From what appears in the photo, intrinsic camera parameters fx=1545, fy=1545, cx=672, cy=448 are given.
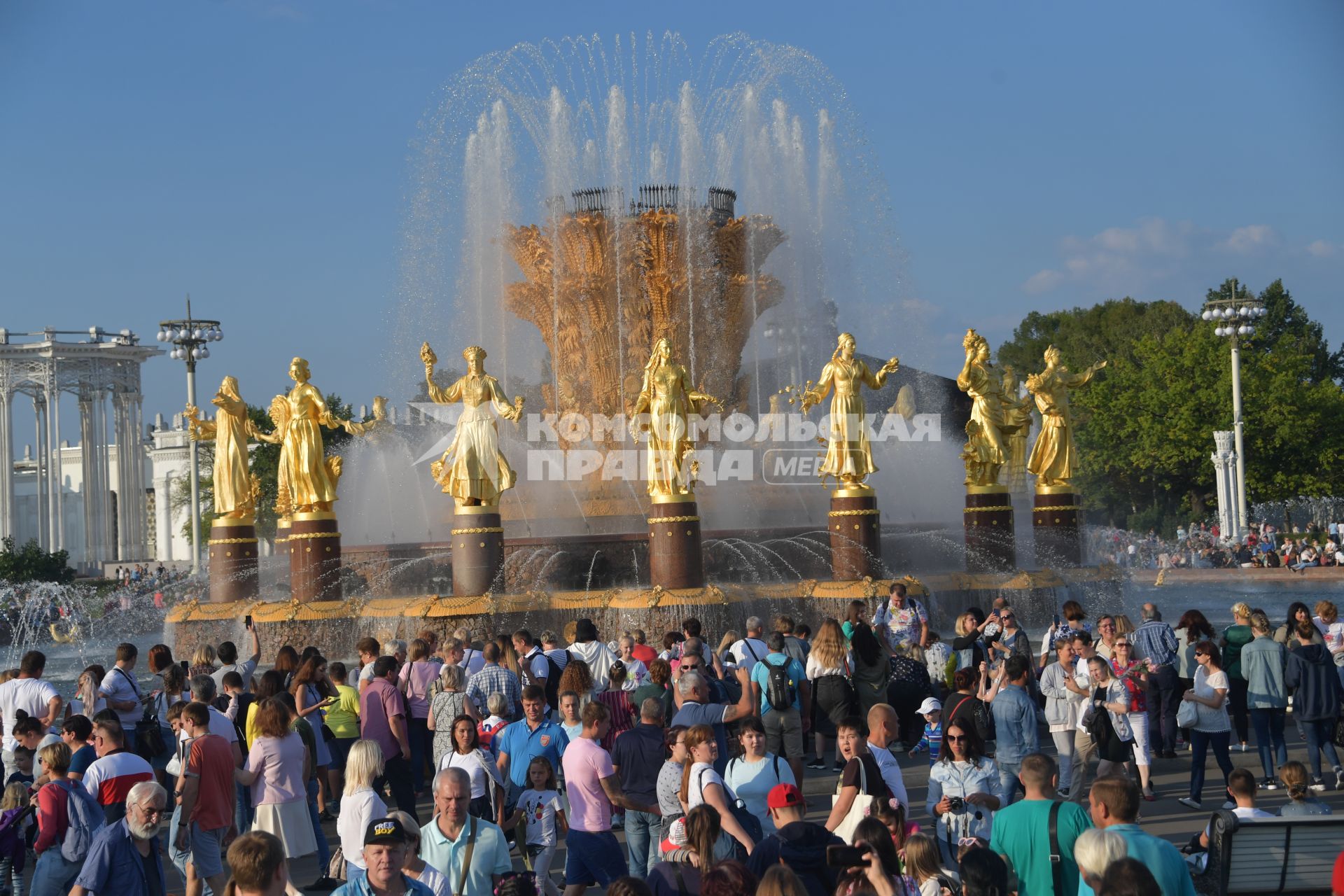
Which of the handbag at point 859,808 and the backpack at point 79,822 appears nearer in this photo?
the handbag at point 859,808

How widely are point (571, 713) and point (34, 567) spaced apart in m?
48.1

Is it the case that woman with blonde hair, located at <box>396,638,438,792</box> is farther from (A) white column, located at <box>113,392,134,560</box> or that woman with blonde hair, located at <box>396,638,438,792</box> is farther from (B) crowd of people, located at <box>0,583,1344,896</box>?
(A) white column, located at <box>113,392,134,560</box>

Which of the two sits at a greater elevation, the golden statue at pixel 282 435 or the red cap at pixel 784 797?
the golden statue at pixel 282 435

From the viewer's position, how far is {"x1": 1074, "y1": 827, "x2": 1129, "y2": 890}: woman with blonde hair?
5.75 meters

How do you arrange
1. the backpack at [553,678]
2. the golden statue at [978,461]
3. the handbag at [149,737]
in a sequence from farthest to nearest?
the golden statue at [978,461] → the backpack at [553,678] → the handbag at [149,737]

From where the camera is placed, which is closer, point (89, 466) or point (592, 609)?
point (592, 609)

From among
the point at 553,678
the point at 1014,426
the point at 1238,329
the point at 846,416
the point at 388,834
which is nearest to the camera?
the point at 388,834

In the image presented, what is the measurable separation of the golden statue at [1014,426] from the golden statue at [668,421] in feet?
19.9

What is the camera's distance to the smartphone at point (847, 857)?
19.8ft

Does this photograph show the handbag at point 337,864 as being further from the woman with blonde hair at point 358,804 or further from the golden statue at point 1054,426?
the golden statue at point 1054,426

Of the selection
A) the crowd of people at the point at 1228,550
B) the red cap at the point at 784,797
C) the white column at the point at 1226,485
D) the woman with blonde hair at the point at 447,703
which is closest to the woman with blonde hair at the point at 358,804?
the red cap at the point at 784,797

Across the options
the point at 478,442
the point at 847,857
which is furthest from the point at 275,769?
the point at 478,442

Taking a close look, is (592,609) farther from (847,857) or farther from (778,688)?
(847,857)

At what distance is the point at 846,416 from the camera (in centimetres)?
2108
